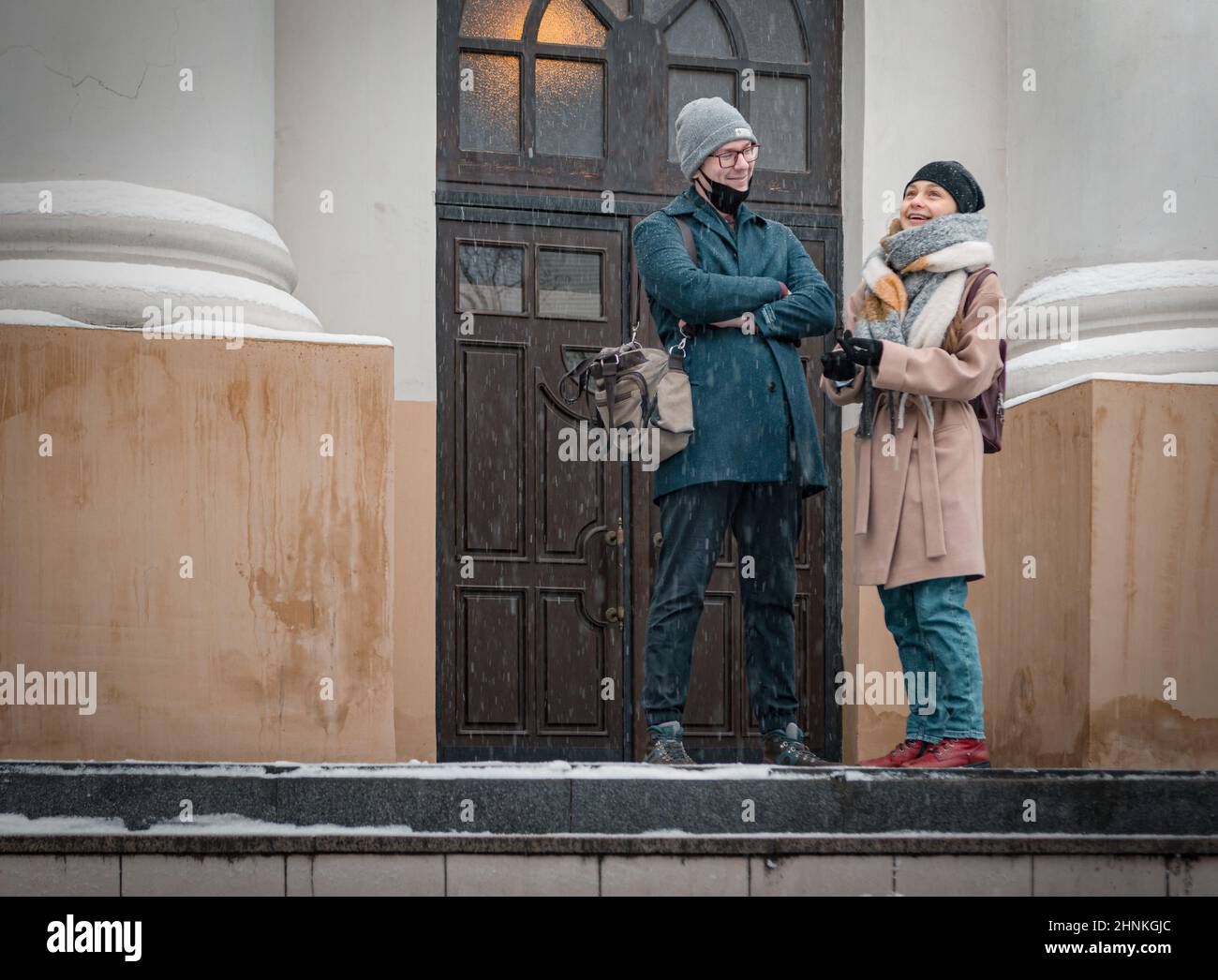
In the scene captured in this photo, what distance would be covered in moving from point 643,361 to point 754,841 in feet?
5.61

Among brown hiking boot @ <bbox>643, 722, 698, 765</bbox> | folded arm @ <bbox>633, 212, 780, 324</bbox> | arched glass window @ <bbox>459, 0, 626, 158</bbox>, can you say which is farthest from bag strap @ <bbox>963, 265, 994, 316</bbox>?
arched glass window @ <bbox>459, 0, 626, 158</bbox>

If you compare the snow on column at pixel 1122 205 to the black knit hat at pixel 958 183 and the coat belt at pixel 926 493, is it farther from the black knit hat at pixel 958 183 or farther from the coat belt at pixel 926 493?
the coat belt at pixel 926 493

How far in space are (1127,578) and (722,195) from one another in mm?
2130

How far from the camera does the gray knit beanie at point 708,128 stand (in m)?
5.72

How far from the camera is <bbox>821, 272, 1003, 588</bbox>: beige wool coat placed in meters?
5.50

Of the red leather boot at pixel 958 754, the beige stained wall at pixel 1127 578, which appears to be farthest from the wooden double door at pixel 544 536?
the red leather boot at pixel 958 754

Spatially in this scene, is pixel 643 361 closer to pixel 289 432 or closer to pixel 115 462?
pixel 289 432

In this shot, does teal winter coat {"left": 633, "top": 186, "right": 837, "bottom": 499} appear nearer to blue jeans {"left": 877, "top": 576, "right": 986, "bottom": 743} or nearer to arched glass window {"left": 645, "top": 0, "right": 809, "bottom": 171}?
blue jeans {"left": 877, "top": 576, "right": 986, "bottom": 743}

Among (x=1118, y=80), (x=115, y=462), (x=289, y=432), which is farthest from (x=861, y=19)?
(x=115, y=462)

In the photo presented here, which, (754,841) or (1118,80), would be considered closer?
(754,841)

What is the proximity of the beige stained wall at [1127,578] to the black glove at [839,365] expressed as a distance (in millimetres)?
1521
